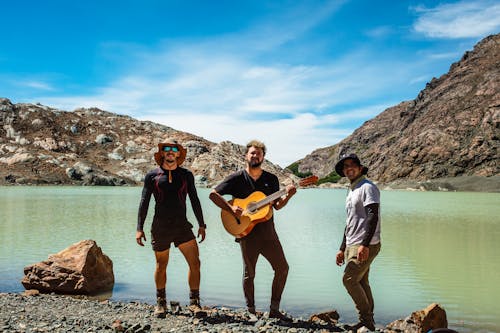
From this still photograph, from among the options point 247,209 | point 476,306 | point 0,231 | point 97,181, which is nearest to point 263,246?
point 247,209

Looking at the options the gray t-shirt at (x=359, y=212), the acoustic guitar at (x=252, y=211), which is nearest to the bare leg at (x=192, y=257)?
the acoustic guitar at (x=252, y=211)

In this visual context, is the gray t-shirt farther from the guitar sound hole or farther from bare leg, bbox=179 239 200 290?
bare leg, bbox=179 239 200 290

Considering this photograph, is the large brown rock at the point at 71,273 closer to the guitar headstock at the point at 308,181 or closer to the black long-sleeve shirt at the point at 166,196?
the black long-sleeve shirt at the point at 166,196

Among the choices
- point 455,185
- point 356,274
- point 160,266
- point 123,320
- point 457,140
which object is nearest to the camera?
point 356,274

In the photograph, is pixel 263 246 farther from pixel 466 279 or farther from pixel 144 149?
pixel 144 149

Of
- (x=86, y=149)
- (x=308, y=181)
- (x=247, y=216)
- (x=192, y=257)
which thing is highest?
(x=86, y=149)

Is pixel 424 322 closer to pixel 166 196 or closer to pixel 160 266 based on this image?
pixel 160 266

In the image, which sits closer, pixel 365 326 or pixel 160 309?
pixel 365 326

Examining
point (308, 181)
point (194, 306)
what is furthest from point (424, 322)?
point (194, 306)

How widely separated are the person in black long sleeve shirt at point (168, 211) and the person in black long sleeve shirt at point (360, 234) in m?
2.36

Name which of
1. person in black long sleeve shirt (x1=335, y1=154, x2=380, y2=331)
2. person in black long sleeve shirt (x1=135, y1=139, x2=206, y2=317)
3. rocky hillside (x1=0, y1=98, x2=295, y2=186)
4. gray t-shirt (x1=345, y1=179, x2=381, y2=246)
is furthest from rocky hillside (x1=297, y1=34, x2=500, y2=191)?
person in black long sleeve shirt (x1=135, y1=139, x2=206, y2=317)

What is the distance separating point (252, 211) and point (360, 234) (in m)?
1.66

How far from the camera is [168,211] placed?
7.29m

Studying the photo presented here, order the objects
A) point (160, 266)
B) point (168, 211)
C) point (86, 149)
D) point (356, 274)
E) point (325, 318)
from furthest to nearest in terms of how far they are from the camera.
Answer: point (86, 149)
point (325, 318)
point (160, 266)
point (168, 211)
point (356, 274)
